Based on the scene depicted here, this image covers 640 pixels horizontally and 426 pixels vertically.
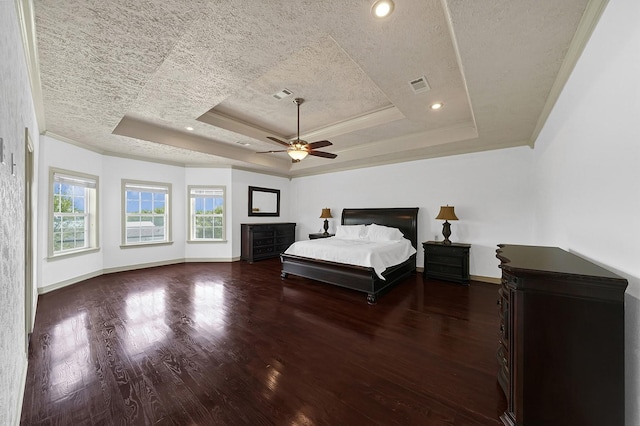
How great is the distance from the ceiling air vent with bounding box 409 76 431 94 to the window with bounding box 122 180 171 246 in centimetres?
593

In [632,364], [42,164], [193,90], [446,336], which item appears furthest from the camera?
[42,164]

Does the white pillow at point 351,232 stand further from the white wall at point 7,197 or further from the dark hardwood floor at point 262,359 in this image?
the white wall at point 7,197

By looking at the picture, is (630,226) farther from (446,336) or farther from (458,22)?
(446,336)

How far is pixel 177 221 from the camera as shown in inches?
245

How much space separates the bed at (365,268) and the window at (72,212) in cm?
383

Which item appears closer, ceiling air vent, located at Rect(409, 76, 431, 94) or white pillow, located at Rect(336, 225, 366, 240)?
ceiling air vent, located at Rect(409, 76, 431, 94)

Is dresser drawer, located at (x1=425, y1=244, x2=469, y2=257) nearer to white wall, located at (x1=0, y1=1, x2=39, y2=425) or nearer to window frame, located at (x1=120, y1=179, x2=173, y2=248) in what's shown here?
white wall, located at (x1=0, y1=1, x2=39, y2=425)

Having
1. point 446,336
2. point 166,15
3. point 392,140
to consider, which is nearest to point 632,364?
point 446,336

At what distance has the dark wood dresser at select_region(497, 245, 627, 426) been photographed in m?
1.26

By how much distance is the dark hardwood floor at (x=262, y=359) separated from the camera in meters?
1.60

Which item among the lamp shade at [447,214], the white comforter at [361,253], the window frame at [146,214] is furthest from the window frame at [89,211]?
the lamp shade at [447,214]

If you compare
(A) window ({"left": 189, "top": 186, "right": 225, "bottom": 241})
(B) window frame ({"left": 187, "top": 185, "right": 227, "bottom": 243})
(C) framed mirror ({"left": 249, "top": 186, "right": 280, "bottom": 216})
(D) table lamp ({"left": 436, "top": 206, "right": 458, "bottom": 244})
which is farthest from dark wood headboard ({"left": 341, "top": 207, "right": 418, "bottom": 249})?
(A) window ({"left": 189, "top": 186, "right": 225, "bottom": 241})

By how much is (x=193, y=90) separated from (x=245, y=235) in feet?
14.2

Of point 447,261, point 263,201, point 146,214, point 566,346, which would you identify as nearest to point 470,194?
point 447,261
